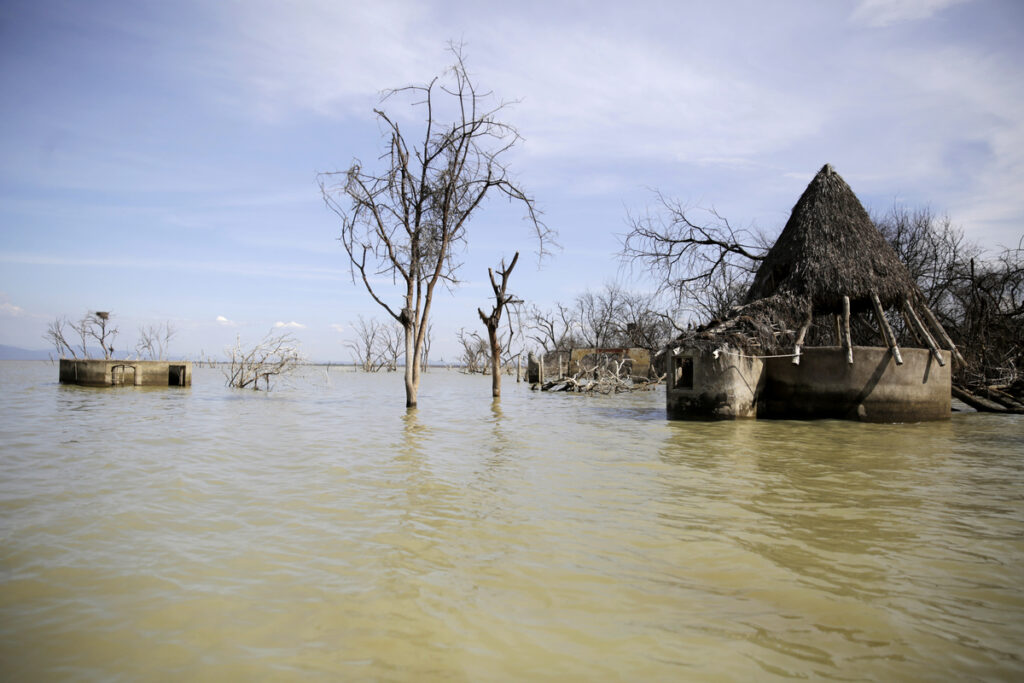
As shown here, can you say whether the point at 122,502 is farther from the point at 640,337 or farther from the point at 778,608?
the point at 640,337

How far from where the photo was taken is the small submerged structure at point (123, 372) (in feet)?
73.6

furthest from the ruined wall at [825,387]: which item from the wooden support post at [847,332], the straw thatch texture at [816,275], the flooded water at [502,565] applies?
the flooded water at [502,565]

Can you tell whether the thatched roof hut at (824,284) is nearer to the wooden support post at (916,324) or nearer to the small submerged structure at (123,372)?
the wooden support post at (916,324)

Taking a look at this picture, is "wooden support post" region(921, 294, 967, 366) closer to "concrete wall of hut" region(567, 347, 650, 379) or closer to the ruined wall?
the ruined wall

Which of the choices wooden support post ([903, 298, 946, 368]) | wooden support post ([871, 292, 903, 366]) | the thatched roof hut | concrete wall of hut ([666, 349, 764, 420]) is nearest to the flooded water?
concrete wall of hut ([666, 349, 764, 420])

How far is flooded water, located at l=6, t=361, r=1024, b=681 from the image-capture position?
2.74m

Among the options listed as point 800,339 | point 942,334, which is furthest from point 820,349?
point 942,334

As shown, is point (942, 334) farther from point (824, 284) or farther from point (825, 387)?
point (825, 387)

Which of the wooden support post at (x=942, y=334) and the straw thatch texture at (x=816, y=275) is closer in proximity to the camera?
the straw thatch texture at (x=816, y=275)

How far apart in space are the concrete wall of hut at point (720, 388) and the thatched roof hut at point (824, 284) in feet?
1.17

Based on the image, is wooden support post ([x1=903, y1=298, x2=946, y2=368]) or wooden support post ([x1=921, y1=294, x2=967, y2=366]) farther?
wooden support post ([x1=921, y1=294, x2=967, y2=366])

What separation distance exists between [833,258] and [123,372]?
78.7ft

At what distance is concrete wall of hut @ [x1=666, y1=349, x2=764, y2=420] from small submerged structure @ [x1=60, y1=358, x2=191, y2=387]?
749 inches

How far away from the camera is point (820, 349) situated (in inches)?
529
